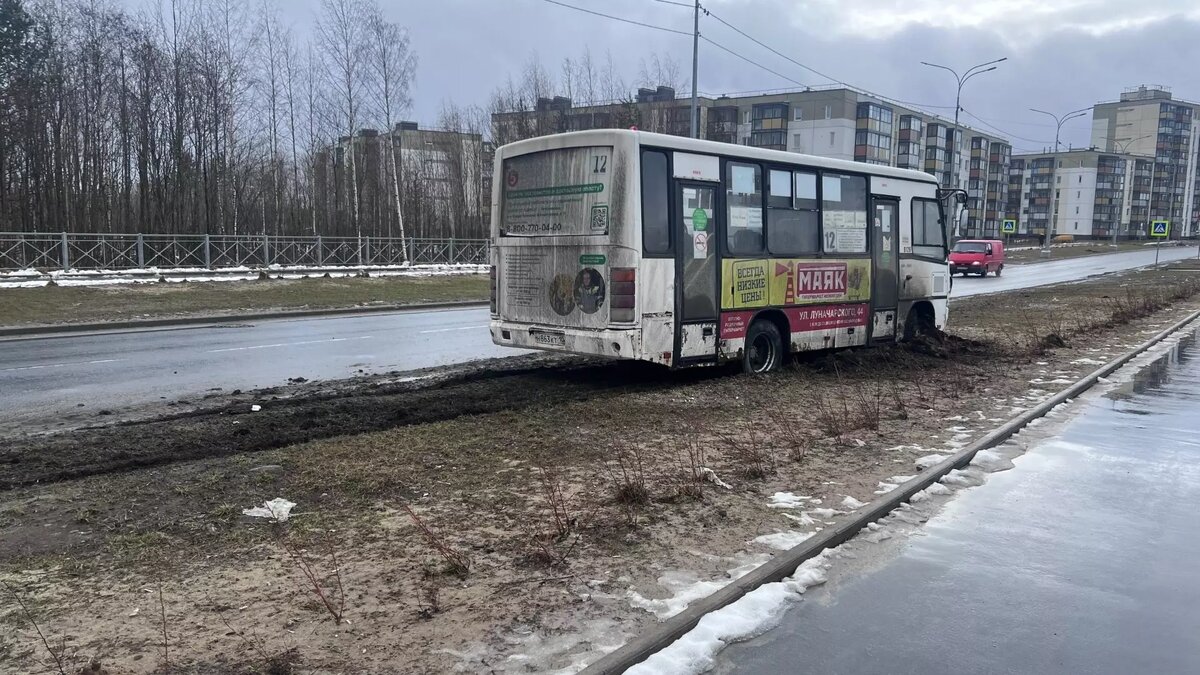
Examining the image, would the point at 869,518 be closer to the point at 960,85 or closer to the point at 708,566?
the point at 708,566

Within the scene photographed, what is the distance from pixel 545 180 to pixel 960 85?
39.1 meters

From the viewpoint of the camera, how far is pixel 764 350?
444 inches

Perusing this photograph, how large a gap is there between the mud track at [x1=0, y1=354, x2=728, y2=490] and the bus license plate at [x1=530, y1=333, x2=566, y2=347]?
1.85ft

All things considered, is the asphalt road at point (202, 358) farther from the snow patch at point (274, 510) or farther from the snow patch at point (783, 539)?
the snow patch at point (783, 539)

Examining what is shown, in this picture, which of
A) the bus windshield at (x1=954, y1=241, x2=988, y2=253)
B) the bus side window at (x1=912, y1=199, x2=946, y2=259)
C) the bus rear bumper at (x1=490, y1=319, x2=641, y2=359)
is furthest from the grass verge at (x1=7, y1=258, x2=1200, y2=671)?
the bus windshield at (x1=954, y1=241, x2=988, y2=253)

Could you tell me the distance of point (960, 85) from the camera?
A: 42.4m

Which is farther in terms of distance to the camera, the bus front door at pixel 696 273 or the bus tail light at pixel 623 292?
the bus front door at pixel 696 273

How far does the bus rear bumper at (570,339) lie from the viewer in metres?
9.30

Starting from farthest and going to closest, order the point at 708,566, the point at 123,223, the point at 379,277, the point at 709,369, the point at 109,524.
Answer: the point at 123,223, the point at 379,277, the point at 709,369, the point at 109,524, the point at 708,566

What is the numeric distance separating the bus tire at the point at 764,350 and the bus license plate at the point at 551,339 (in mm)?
2542

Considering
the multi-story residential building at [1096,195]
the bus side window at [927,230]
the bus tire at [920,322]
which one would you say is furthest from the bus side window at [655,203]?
the multi-story residential building at [1096,195]

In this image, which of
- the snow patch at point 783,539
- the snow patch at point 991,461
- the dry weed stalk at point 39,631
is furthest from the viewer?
the snow patch at point 991,461

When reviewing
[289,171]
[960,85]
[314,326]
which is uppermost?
[960,85]

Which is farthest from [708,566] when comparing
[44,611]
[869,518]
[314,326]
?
[314,326]
